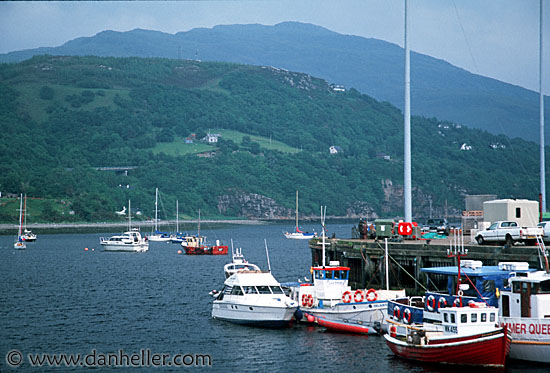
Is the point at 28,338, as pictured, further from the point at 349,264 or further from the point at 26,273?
the point at 26,273

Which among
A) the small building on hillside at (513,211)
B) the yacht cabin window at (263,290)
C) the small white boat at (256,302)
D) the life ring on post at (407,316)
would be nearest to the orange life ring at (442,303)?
the life ring on post at (407,316)

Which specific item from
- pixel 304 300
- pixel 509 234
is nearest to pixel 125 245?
pixel 304 300

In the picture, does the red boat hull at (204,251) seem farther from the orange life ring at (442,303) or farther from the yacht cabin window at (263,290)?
the orange life ring at (442,303)

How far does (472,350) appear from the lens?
124ft

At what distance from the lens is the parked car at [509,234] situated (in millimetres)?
52281

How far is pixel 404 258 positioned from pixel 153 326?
1823 cm

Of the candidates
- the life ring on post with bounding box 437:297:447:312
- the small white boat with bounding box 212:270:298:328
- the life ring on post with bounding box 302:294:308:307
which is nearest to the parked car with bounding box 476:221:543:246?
the life ring on post with bounding box 437:297:447:312

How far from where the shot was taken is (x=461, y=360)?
38.2 m

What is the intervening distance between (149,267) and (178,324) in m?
53.4

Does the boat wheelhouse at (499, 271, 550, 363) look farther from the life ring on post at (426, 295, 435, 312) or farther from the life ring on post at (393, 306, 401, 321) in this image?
the life ring on post at (393, 306, 401, 321)

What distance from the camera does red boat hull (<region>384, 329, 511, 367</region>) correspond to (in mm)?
37250

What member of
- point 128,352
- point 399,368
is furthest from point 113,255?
point 399,368

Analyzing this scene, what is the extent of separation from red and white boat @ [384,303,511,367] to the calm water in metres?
1.05

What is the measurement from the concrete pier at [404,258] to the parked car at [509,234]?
693 millimetres
